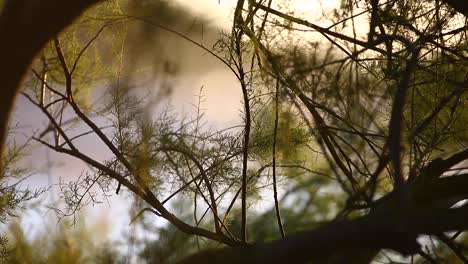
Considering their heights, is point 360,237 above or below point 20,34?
below

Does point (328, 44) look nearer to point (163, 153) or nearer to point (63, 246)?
point (163, 153)

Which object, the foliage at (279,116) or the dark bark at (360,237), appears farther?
the foliage at (279,116)

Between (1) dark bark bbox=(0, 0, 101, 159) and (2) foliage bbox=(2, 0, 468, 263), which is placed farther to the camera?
(2) foliage bbox=(2, 0, 468, 263)

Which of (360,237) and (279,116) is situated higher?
(279,116)

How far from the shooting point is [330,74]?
1141 millimetres

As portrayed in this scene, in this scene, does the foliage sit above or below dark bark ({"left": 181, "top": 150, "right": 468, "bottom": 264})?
above

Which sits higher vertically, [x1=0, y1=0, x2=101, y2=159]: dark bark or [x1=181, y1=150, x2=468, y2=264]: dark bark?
[x1=0, y1=0, x2=101, y2=159]: dark bark

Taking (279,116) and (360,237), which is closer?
(360,237)

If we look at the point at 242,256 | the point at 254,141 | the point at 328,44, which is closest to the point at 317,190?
the point at 254,141

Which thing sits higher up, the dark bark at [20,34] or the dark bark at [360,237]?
the dark bark at [20,34]

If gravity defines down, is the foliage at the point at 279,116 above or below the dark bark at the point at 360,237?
above

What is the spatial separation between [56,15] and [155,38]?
50 centimetres

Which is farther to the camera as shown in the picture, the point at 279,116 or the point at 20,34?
the point at 279,116

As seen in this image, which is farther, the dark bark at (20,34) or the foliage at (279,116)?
the foliage at (279,116)
